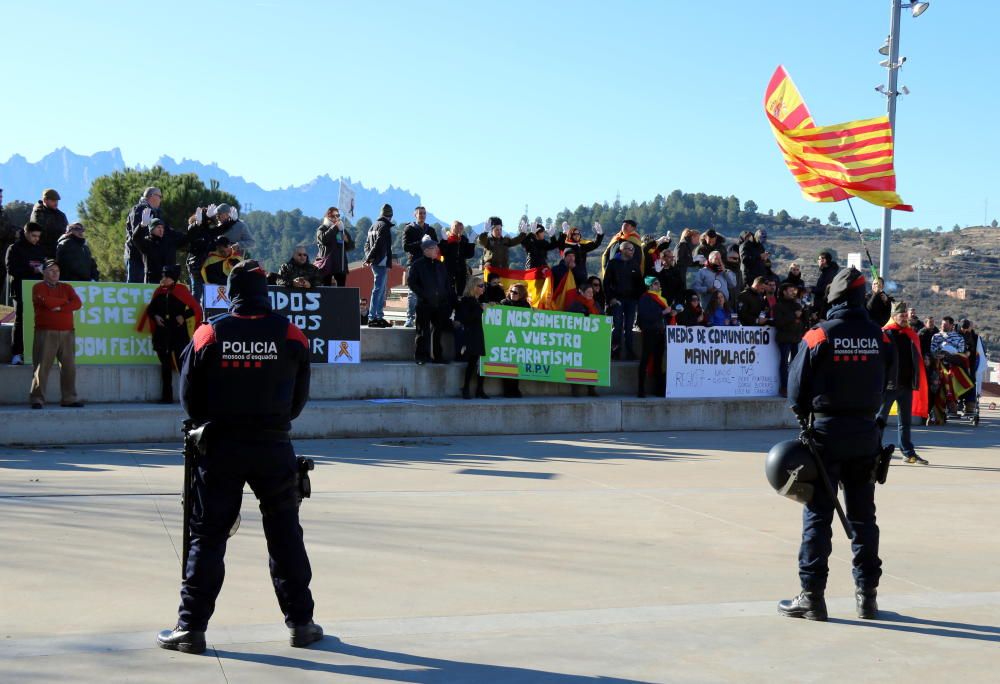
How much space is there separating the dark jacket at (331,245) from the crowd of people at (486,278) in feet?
0.07

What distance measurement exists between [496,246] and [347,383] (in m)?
3.76

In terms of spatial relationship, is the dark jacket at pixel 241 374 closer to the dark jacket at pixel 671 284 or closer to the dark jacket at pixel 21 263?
the dark jacket at pixel 21 263

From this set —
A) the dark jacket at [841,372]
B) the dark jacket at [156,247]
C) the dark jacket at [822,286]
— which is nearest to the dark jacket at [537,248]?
the dark jacket at [822,286]

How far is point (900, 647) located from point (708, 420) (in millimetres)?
11829

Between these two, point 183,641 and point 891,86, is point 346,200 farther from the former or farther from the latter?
point 183,641

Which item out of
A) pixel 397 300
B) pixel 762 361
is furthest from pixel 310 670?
pixel 397 300

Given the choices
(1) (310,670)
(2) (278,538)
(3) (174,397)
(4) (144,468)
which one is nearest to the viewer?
(1) (310,670)

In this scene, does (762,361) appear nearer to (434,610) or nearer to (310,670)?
(434,610)

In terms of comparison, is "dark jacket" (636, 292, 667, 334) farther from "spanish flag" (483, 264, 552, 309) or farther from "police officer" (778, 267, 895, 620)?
"police officer" (778, 267, 895, 620)

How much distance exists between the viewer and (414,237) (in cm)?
1795

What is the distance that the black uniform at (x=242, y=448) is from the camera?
224 inches

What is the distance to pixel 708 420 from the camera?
58.3ft

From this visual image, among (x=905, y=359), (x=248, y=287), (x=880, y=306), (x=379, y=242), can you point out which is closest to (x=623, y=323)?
(x=880, y=306)

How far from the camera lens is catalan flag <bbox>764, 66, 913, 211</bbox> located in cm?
1792
